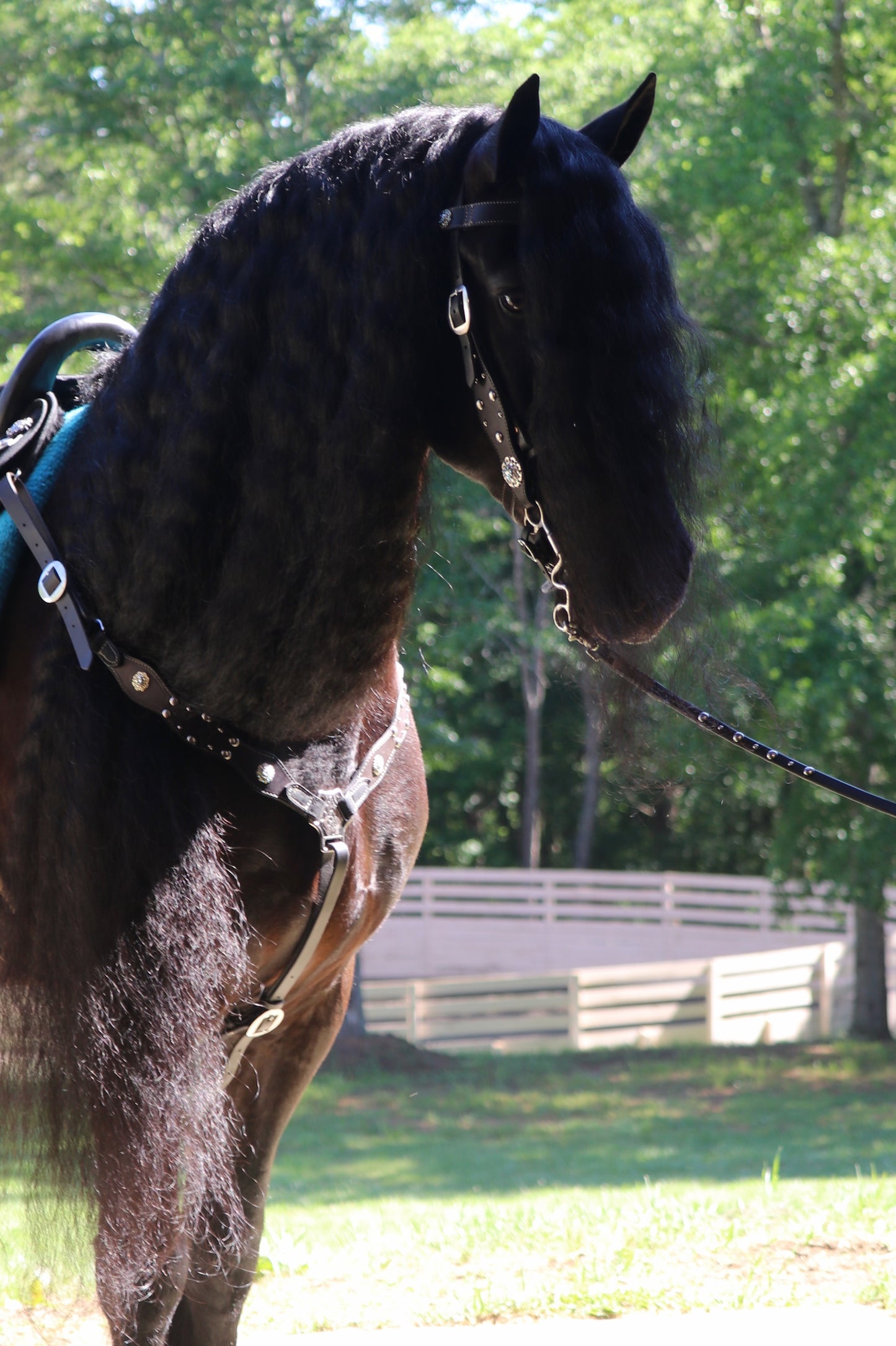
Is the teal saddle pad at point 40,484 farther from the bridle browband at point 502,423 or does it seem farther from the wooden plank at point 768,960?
the wooden plank at point 768,960

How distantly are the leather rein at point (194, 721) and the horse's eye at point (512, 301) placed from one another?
0.71 meters

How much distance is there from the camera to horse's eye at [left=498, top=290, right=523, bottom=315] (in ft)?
5.35

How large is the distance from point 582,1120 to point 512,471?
966 centimetres

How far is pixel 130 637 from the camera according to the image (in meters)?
1.89

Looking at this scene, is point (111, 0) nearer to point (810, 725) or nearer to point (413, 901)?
point (810, 725)

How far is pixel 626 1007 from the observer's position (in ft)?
46.5

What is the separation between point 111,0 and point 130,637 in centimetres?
1078

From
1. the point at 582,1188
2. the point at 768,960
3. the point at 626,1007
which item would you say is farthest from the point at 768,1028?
the point at 582,1188

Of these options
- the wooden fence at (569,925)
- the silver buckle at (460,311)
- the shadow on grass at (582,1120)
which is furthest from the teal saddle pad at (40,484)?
the wooden fence at (569,925)

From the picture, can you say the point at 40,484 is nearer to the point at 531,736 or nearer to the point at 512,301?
the point at 512,301

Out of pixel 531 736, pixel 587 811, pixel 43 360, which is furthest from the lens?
pixel 587 811

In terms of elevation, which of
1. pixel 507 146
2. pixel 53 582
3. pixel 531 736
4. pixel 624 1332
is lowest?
pixel 531 736

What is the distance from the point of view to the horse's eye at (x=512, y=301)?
1631 mm

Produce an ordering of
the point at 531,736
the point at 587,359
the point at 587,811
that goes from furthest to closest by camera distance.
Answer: the point at 587,811 < the point at 531,736 < the point at 587,359
